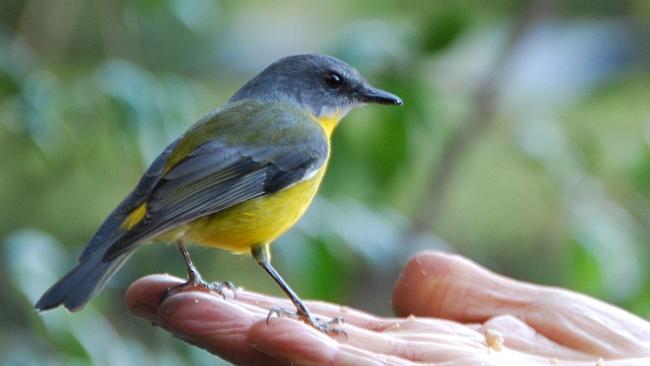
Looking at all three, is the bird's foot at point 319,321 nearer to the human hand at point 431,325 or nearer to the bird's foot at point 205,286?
the human hand at point 431,325

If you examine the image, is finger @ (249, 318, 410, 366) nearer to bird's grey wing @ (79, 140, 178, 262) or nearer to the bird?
the bird

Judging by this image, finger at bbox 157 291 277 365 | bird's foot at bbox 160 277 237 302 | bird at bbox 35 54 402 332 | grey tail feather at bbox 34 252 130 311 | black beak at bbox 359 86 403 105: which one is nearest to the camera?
finger at bbox 157 291 277 365

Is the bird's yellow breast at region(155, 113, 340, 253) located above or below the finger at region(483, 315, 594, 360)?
above

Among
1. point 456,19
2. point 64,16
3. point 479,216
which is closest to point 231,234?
point 456,19

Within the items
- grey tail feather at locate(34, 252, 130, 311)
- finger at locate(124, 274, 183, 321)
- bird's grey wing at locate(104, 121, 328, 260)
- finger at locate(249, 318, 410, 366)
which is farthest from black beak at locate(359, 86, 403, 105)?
finger at locate(249, 318, 410, 366)

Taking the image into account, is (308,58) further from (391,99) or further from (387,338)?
(387,338)

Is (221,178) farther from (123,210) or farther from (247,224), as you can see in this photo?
(123,210)
